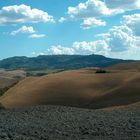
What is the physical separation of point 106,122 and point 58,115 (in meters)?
5.44

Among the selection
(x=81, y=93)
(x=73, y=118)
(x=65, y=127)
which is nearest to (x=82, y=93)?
(x=81, y=93)

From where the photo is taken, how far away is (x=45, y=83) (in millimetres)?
74312

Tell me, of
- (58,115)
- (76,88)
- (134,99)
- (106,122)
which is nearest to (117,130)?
(106,122)

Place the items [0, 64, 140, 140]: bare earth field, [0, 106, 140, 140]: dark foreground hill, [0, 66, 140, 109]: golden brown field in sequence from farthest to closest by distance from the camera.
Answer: [0, 66, 140, 109]: golden brown field, [0, 64, 140, 140]: bare earth field, [0, 106, 140, 140]: dark foreground hill

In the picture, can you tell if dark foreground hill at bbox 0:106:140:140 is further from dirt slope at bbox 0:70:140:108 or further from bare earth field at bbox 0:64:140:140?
dirt slope at bbox 0:70:140:108

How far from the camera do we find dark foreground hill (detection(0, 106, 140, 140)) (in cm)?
2069

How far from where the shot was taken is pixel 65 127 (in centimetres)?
2377

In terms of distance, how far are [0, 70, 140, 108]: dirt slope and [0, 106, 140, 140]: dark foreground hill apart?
23.5m

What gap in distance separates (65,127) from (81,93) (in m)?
41.2

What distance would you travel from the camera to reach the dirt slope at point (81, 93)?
57.4 meters

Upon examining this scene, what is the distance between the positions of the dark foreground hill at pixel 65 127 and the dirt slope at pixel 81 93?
77.2ft

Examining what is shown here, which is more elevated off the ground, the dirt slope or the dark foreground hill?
the dark foreground hill

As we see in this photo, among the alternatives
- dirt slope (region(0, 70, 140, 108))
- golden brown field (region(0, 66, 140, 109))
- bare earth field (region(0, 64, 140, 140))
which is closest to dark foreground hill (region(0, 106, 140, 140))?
bare earth field (region(0, 64, 140, 140))

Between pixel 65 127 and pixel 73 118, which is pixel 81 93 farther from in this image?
pixel 65 127
